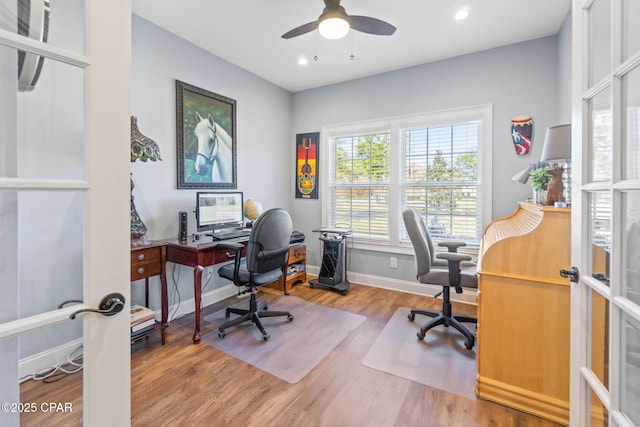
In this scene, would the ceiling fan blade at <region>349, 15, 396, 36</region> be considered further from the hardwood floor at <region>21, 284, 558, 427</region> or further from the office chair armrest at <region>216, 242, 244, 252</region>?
the hardwood floor at <region>21, 284, 558, 427</region>

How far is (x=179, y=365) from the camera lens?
209cm

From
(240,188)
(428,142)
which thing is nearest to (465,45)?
(428,142)

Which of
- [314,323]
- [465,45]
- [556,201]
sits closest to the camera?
[556,201]

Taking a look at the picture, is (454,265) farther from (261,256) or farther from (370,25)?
(370,25)

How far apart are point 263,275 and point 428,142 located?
2.42 metres

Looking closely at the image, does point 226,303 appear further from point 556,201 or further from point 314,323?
point 556,201

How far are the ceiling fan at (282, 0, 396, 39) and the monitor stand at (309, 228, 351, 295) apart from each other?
86.1 inches

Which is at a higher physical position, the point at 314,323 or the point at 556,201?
the point at 556,201

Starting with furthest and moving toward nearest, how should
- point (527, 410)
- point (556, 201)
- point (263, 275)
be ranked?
1. point (263, 275)
2. point (556, 201)
3. point (527, 410)

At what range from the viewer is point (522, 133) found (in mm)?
2920

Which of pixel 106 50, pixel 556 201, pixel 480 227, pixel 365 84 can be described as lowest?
pixel 480 227

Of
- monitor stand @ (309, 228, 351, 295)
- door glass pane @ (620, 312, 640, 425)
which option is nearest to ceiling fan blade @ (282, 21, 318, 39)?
monitor stand @ (309, 228, 351, 295)

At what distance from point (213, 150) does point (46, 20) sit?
2493 mm

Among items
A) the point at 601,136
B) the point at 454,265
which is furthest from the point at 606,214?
the point at 454,265
